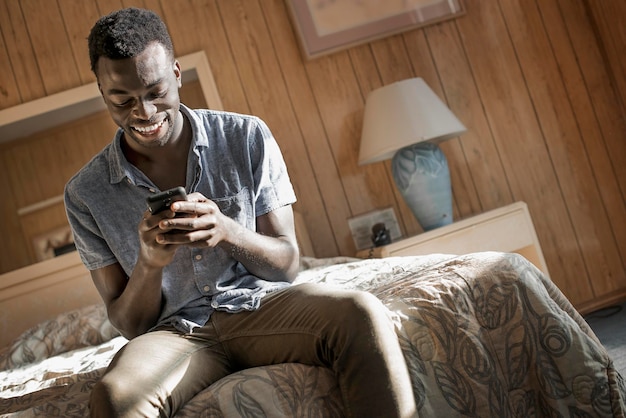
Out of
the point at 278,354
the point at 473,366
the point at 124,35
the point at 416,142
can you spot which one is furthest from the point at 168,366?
the point at 416,142

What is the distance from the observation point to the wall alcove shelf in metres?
3.32

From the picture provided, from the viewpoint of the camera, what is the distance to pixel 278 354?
53.5 inches

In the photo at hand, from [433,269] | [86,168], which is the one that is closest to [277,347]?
[433,269]

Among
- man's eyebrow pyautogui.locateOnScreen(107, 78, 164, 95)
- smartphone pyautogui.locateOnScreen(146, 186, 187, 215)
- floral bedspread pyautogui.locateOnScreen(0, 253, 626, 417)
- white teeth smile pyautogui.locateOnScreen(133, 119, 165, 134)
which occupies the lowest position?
floral bedspread pyautogui.locateOnScreen(0, 253, 626, 417)

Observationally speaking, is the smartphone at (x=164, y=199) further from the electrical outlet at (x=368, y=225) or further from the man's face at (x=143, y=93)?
the electrical outlet at (x=368, y=225)

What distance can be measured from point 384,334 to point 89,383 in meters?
0.68

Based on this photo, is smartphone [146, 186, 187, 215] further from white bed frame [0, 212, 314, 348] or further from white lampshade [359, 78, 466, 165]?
white bed frame [0, 212, 314, 348]

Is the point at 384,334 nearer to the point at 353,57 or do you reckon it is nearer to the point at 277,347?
the point at 277,347

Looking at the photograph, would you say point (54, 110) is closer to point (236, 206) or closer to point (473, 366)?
point (236, 206)

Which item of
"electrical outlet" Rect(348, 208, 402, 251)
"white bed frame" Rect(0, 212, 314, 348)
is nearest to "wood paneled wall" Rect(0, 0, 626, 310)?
"electrical outlet" Rect(348, 208, 402, 251)

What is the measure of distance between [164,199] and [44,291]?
215cm

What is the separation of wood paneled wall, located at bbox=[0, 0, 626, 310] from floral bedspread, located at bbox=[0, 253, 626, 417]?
2.00m

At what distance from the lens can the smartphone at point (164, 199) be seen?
4.36 feet

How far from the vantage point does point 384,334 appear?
1.19 metres
